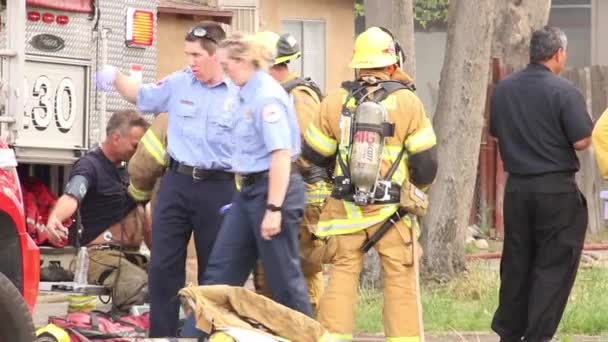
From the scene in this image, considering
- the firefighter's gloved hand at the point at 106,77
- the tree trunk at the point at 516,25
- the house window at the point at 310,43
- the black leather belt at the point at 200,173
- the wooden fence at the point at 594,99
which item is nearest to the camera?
the black leather belt at the point at 200,173

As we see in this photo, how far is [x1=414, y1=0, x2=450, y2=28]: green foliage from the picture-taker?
25.9m

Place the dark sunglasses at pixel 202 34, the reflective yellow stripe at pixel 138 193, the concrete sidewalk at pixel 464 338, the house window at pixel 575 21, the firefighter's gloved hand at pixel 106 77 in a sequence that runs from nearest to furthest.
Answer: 1. the dark sunglasses at pixel 202 34
2. the firefighter's gloved hand at pixel 106 77
3. the reflective yellow stripe at pixel 138 193
4. the concrete sidewalk at pixel 464 338
5. the house window at pixel 575 21

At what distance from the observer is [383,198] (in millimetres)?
8500

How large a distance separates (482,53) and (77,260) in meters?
4.11

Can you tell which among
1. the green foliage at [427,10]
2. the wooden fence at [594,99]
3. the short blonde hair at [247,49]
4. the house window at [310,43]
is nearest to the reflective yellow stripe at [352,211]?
the short blonde hair at [247,49]

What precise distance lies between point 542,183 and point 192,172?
2.09 m

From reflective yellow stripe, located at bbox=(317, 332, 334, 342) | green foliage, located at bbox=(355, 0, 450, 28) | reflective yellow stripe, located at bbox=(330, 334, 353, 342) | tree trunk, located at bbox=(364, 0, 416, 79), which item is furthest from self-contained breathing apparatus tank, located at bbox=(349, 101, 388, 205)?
green foliage, located at bbox=(355, 0, 450, 28)

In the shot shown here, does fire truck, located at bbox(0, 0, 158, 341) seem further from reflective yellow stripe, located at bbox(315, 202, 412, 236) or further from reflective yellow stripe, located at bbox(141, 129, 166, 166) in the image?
reflective yellow stripe, located at bbox(315, 202, 412, 236)

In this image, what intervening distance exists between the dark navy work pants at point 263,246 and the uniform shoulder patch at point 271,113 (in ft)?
1.05

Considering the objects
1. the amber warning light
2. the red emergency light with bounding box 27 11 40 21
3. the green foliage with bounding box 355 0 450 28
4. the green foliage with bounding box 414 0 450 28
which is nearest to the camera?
the red emergency light with bounding box 27 11 40 21

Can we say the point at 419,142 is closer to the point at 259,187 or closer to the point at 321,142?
the point at 321,142

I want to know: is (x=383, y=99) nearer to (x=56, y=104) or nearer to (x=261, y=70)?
(x=261, y=70)

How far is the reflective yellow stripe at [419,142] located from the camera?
27.9ft

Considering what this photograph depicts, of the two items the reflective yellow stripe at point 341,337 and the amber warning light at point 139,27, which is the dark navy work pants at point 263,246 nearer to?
the reflective yellow stripe at point 341,337
